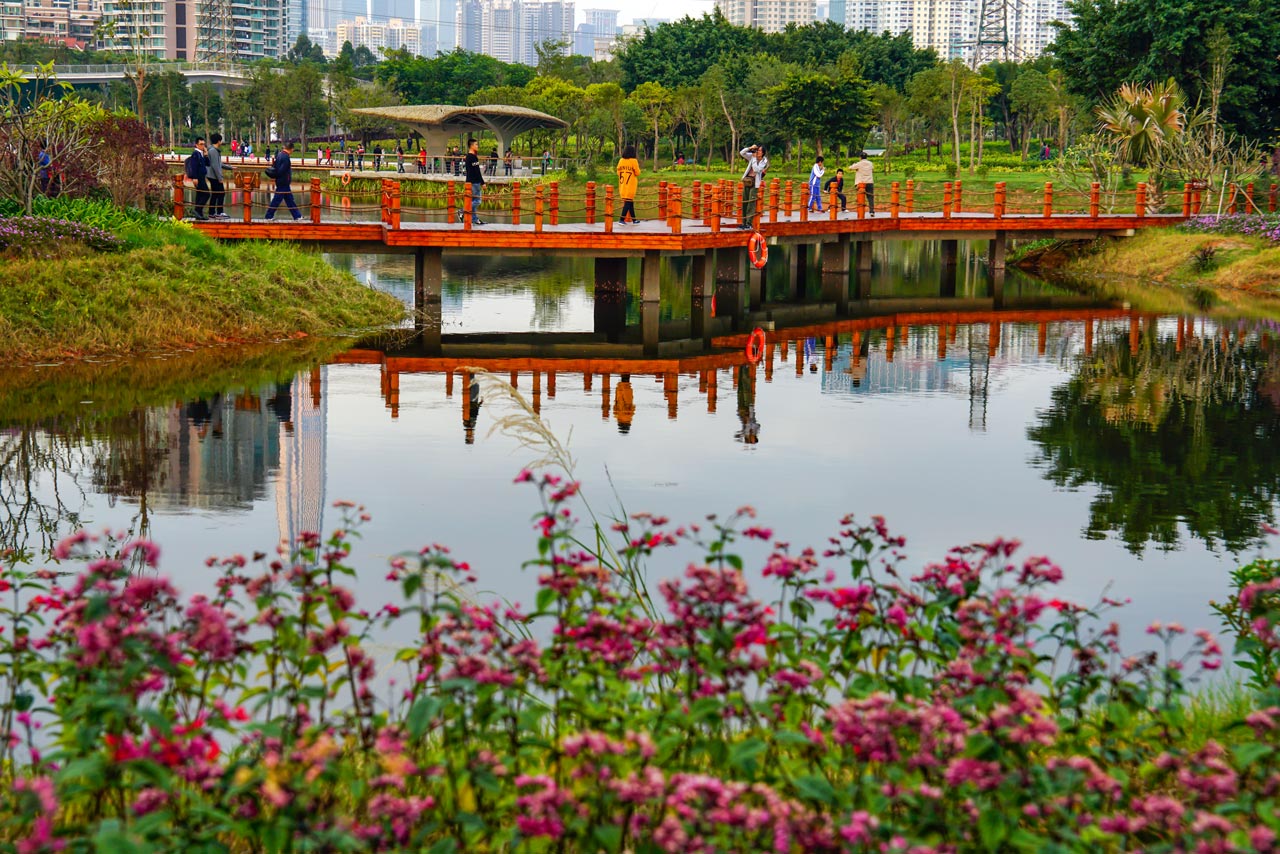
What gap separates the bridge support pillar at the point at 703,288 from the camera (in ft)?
90.3

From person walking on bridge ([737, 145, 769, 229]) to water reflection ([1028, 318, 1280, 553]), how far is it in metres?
6.80

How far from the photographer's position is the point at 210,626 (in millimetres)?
5066

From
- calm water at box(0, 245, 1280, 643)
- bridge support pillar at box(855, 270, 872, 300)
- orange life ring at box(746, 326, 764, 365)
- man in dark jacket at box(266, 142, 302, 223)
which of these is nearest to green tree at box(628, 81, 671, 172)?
bridge support pillar at box(855, 270, 872, 300)

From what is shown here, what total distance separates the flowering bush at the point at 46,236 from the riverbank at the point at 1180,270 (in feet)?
56.3

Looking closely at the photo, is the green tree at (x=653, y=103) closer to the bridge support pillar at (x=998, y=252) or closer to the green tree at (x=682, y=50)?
the green tree at (x=682, y=50)

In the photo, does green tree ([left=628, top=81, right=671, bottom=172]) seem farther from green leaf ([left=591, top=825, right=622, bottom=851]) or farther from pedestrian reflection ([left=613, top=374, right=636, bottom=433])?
green leaf ([left=591, top=825, right=622, bottom=851])

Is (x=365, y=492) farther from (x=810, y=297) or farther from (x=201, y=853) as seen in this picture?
(x=810, y=297)

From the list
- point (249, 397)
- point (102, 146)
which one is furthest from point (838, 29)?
point (249, 397)

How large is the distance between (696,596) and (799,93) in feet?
191

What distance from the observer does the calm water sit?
12.2 metres

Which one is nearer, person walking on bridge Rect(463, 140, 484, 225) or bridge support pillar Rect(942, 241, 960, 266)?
person walking on bridge Rect(463, 140, 484, 225)

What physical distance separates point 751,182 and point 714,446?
14.4 metres

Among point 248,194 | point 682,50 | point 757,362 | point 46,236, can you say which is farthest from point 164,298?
point 682,50

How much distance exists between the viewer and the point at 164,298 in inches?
851
